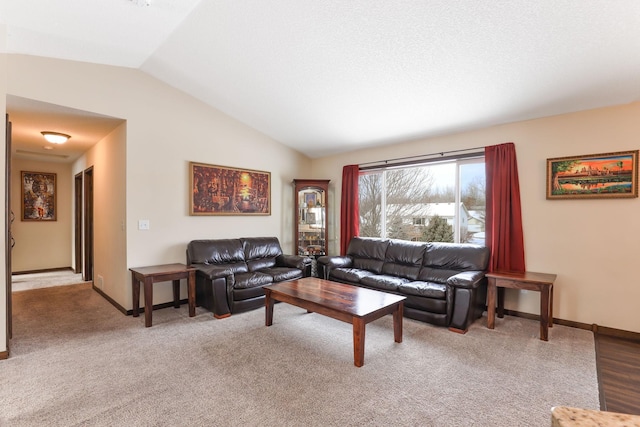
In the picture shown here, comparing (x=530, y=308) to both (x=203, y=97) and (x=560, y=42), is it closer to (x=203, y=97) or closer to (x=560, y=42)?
(x=560, y=42)

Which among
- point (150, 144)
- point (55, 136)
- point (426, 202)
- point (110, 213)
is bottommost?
point (110, 213)

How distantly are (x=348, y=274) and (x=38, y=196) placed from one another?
262 inches

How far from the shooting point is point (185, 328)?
3.42 metres

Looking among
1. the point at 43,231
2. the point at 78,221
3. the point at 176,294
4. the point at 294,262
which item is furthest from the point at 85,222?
the point at 294,262

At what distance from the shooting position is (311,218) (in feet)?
18.9

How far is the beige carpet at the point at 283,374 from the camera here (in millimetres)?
1960

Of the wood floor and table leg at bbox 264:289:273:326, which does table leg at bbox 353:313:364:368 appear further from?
the wood floor

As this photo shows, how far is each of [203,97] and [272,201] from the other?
1993 mm

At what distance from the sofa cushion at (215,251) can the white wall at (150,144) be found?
24 cm

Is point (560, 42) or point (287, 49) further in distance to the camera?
point (287, 49)

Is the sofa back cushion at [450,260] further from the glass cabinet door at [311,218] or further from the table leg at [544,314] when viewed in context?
the glass cabinet door at [311,218]

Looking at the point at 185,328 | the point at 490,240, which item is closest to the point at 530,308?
the point at 490,240

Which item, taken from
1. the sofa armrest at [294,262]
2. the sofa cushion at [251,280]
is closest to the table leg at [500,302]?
the sofa armrest at [294,262]

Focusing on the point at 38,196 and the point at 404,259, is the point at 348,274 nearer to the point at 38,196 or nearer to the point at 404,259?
the point at 404,259
